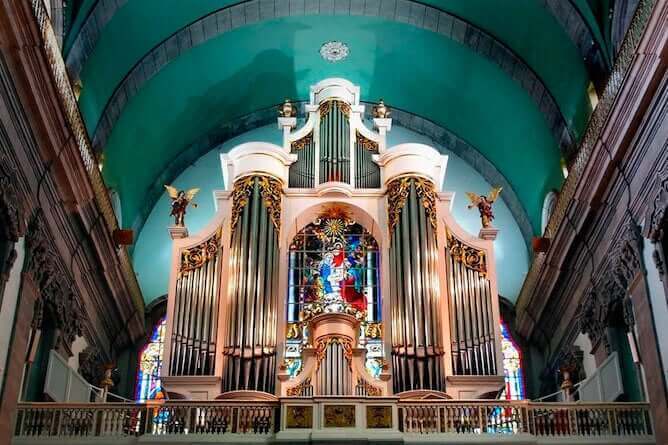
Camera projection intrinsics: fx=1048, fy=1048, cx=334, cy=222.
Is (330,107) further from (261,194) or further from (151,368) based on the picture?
(151,368)

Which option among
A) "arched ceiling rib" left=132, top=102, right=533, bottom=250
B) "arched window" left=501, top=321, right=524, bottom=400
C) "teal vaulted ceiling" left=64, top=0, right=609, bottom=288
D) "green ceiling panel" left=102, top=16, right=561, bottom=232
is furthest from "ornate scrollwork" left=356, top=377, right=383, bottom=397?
"arched ceiling rib" left=132, top=102, right=533, bottom=250

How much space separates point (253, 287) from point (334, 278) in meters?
1.92

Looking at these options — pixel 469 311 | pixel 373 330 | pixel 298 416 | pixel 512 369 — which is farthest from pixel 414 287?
pixel 512 369

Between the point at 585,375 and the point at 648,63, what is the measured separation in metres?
6.30

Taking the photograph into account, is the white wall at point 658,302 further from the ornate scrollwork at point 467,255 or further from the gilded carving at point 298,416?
the gilded carving at point 298,416

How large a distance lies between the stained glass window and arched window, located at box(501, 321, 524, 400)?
13.3 feet

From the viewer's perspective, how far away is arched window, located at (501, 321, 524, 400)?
66.5 ft

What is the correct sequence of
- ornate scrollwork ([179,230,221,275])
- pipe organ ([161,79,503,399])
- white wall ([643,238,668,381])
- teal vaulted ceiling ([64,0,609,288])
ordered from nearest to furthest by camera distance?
white wall ([643,238,668,381]), pipe organ ([161,79,503,399]), ornate scrollwork ([179,230,221,275]), teal vaulted ceiling ([64,0,609,288])

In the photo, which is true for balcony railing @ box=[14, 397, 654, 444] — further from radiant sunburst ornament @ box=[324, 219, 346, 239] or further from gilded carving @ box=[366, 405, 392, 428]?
radiant sunburst ornament @ box=[324, 219, 346, 239]

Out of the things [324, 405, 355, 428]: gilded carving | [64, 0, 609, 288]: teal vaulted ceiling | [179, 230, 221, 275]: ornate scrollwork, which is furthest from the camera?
[64, 0, 609, 288]: teal vaulted ceiling

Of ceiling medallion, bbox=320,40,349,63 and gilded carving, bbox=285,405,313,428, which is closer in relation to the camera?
gilded carving, bbox=285,405,313,428

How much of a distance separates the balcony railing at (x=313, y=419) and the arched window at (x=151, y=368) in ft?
21.2

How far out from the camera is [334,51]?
20547 mm

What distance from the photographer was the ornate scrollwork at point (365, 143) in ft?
60.6
